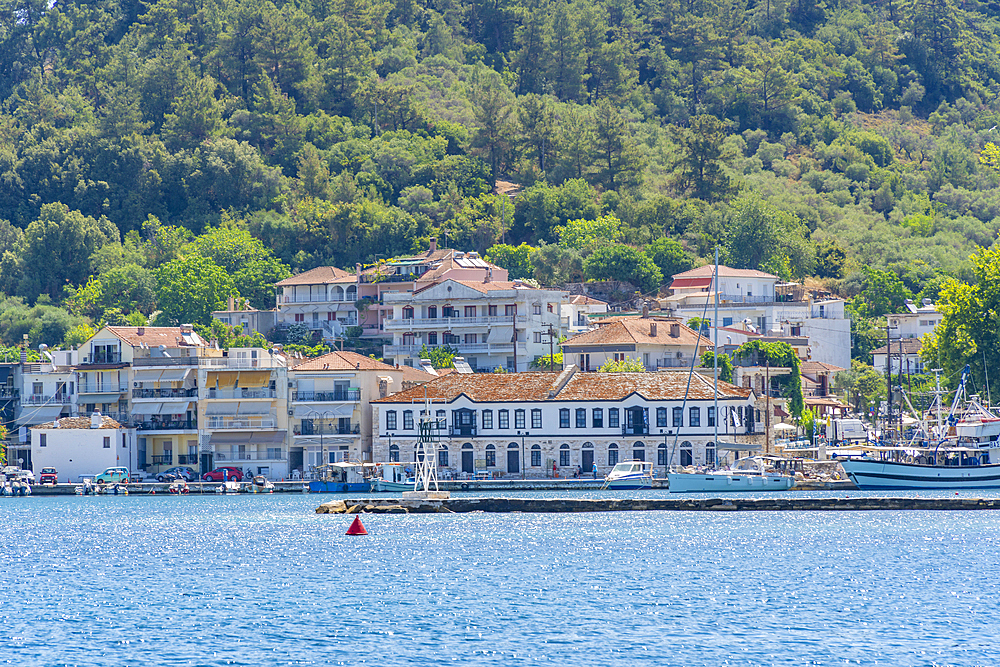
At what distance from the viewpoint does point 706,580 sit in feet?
152

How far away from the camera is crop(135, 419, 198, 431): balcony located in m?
90.1

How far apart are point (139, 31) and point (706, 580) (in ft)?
461

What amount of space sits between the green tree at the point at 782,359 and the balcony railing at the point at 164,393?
33.2 meters

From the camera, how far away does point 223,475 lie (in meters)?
87.9

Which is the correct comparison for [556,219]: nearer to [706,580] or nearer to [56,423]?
[56,423]

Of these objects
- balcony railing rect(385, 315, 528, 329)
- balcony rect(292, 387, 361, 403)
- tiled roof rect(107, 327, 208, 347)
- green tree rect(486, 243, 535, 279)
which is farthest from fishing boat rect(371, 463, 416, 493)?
green tree rect(486, 243, 535, 279)

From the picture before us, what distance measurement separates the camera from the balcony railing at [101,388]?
92.9 meters

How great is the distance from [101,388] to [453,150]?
66862mm

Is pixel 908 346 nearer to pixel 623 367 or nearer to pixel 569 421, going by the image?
pixel 623 367

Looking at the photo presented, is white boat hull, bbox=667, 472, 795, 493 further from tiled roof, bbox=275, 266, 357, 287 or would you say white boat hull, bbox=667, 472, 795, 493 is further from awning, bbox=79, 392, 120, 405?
tiled roof, bbox=275, 266, 357, 287

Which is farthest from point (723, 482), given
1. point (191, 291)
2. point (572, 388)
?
point (191, 291)

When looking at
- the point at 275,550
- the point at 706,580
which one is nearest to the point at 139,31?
the point at 275,550

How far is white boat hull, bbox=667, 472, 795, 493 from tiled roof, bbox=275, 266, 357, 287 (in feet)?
160

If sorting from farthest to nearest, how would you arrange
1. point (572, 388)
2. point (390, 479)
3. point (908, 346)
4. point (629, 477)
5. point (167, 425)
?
point (908, 346) → point (167, 425) → point (572, 388) → point (390, 479) → point (629, 477)
